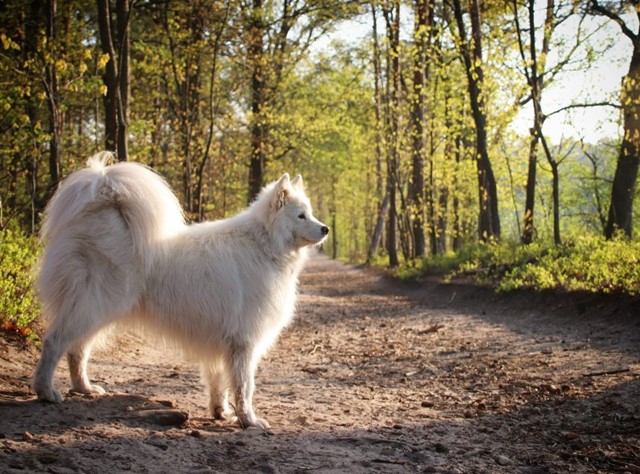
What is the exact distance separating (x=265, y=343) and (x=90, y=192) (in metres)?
1.89

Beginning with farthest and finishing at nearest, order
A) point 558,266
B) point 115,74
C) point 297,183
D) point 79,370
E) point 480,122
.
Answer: point 480,122, point 558,266, point 115,74, point 297,183, point 79,370

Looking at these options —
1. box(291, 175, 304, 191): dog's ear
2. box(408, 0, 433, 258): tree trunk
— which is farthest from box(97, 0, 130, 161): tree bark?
box(408, 0, 433, 258): tree trunk

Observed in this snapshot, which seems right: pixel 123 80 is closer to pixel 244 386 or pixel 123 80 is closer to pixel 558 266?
pixel 244 386

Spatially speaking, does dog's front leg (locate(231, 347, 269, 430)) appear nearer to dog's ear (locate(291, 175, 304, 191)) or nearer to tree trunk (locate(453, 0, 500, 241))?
dog's ear (locate(291, 175, 304, 191))

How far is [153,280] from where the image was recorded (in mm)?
4500

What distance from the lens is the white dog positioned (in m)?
4.19

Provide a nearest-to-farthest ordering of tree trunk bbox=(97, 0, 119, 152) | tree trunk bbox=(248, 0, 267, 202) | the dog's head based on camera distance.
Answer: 1. the dog's head
2. tree trunk bbox=(97, 0, 119, 152)
3. tree trunk bbox=(248, 0, 267, 202)

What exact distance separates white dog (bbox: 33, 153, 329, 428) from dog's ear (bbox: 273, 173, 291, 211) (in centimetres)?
38

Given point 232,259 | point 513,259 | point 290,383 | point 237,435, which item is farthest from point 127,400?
point 513,259

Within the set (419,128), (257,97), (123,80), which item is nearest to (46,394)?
(123,80)

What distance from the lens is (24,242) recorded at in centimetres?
874

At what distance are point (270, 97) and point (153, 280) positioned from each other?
1675cm

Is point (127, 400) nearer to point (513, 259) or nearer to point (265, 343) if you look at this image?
point (265, 343)

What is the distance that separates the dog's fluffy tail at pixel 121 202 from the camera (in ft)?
14.5
